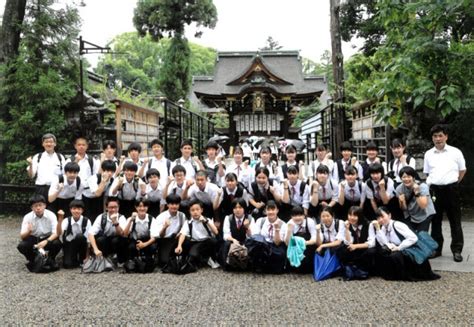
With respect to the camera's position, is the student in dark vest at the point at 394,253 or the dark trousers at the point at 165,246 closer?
the student in dark vest at the point at 394,253

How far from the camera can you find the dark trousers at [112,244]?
5.57 metres

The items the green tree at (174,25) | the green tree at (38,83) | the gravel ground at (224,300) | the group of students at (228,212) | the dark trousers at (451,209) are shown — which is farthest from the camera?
the green tree at (174,25)

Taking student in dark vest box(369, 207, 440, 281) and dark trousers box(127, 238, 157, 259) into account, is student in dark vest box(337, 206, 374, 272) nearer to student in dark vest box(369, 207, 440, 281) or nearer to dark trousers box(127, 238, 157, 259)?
student in dark vest box(369, 207, 440, 281)

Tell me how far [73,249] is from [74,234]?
190mm

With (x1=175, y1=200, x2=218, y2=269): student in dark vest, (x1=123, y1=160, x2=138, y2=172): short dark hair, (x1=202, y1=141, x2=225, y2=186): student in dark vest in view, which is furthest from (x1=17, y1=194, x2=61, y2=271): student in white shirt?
(x1=202, y1=141, x2=225, y2=186): student in dark vest

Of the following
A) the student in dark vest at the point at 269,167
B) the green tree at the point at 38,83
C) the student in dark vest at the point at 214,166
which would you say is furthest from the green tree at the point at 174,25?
the student in dark vest at the point at 269,167

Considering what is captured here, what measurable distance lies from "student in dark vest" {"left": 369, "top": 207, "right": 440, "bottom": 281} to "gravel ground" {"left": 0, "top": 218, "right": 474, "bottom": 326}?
Result: 0.46 ft

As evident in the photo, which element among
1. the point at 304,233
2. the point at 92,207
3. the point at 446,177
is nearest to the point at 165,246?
the point at 92,207

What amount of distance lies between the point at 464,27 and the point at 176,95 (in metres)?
15.7

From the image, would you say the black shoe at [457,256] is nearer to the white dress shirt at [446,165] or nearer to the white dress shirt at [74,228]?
the white dress shirt at [446,165]

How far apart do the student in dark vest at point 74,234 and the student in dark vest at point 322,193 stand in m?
2.92

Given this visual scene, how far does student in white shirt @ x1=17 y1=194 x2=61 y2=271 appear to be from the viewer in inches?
216

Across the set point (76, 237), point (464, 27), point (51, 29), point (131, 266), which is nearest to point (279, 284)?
point (131, 266)

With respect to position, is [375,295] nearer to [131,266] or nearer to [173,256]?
[173,256]
